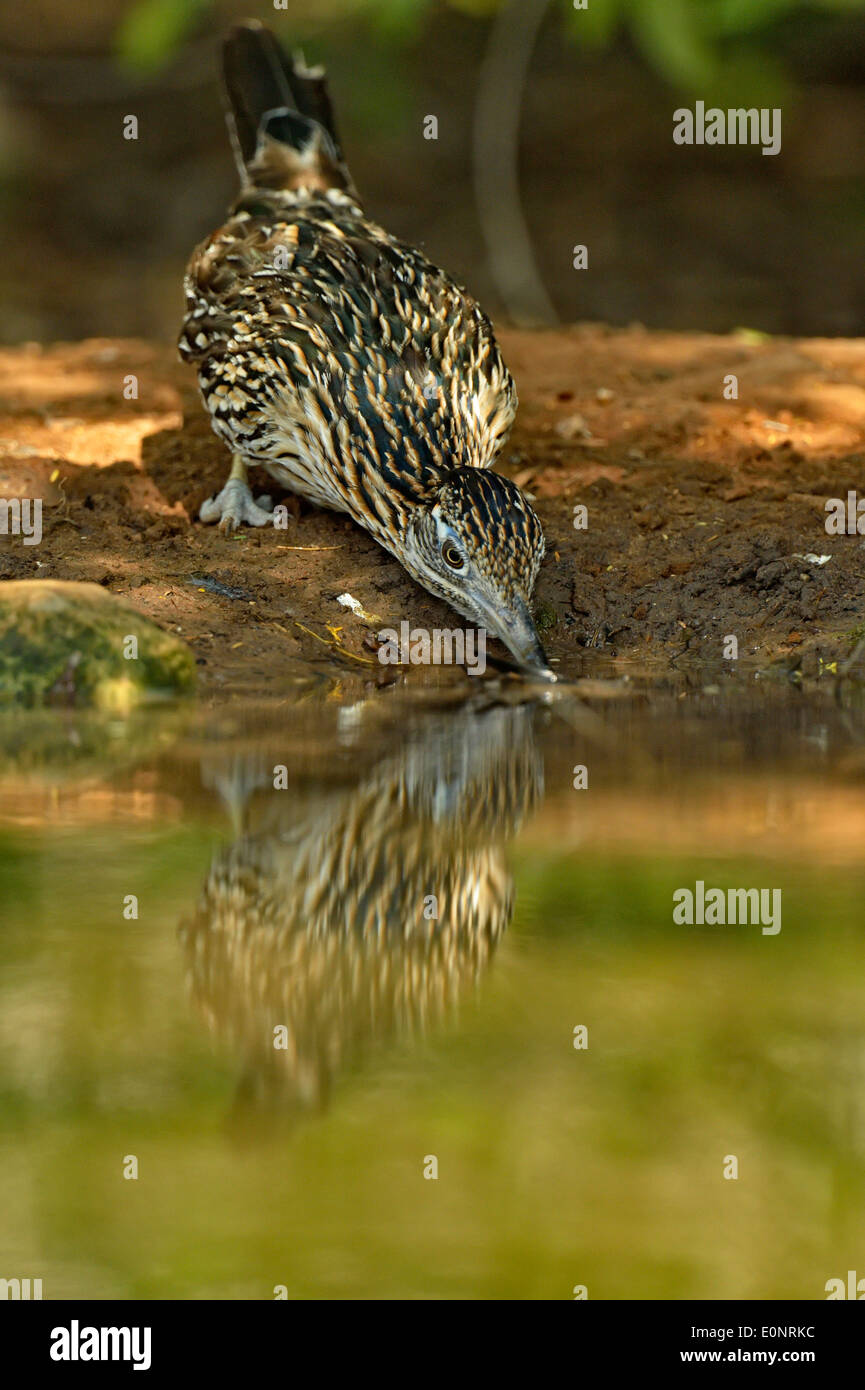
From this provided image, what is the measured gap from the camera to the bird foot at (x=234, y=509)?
28.7 feet

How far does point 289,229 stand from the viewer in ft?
29.8

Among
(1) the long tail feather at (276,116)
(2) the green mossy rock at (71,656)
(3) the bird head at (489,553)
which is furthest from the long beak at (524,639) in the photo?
(1) the long tail feather at (276,116)

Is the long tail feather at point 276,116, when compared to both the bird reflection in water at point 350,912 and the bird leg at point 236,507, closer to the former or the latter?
the bird leg at point 236,507

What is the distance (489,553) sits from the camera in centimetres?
747

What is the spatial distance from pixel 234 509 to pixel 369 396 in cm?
103

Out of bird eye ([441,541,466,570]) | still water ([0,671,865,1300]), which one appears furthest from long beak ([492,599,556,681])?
still water ([0,671,865,1300])

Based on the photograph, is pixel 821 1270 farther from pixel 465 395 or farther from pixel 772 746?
pixel 465 395

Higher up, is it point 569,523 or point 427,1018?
point 569,523

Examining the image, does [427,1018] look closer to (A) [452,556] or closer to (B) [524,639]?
(B) [524,639]

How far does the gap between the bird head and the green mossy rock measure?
1418 millimetres

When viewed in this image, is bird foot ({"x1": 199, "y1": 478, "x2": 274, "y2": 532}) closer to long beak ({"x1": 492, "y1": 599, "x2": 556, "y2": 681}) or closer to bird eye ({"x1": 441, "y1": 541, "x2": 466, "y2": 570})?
bird eye ({"x1": 441, "y1": 541, "x2": 466, "y2": 570})

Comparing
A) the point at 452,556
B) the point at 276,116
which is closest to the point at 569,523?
the point at 452,556

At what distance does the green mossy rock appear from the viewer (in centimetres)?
687

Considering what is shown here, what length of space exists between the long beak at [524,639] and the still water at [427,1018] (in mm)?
1123
